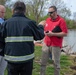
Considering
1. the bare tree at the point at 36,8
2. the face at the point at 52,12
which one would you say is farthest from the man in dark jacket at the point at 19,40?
the bare tree at the point at 36,8

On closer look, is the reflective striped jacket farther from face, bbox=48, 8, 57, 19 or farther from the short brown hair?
face, bbox=48, 8, 57, 19

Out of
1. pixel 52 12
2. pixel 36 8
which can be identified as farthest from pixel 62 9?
pixel 52 12

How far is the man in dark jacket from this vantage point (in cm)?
442

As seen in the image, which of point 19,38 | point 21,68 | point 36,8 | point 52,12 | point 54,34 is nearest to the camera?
point 19,38

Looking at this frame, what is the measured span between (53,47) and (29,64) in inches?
91.6

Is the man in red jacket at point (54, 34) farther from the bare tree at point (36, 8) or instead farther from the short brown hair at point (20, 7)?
the bare tree at point (36, 8)

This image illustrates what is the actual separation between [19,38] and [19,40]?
0.11 feet

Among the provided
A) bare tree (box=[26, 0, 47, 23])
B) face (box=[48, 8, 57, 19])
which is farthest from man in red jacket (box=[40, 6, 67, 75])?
bare tree (box=[26, 0, 47, 23])

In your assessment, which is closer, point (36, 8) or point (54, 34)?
point (54, 34)

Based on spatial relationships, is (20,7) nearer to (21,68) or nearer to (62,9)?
(21,68)

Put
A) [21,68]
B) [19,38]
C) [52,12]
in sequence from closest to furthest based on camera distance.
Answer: [19,38], [21,68], [52,12]

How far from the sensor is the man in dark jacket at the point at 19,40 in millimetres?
4418

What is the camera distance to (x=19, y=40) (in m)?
4.41

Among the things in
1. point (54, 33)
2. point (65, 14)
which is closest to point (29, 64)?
point (54, 33)
